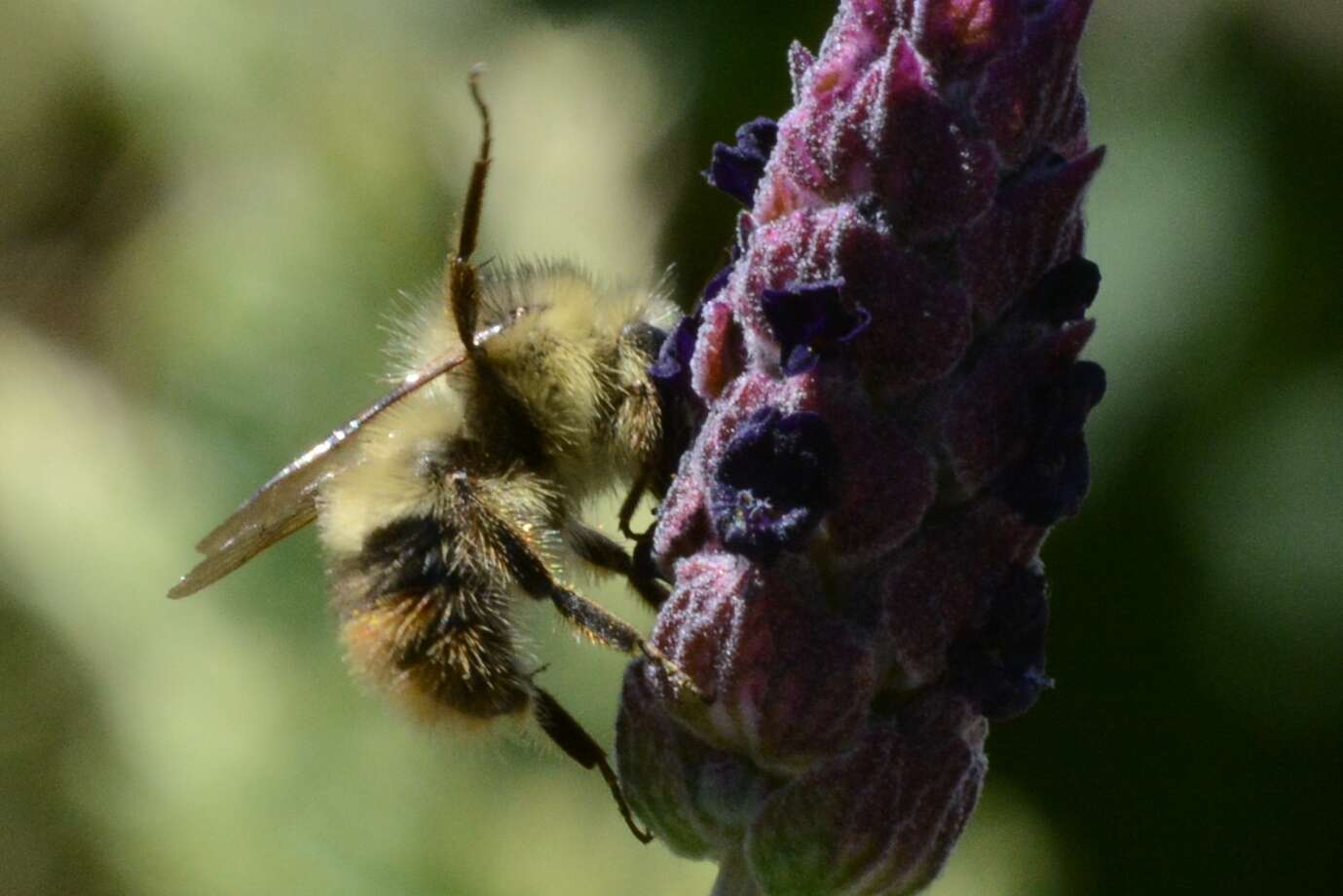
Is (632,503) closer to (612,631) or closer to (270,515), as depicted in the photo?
(612,631)

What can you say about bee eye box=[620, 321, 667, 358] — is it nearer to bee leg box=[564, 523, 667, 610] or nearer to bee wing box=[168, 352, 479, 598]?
bee leg box=[564, 523, 667, 610]

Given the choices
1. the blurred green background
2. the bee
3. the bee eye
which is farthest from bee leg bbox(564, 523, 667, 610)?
the blurred green background

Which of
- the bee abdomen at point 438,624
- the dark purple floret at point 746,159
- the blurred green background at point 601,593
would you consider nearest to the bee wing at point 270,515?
the bee abdomen at point 438,624

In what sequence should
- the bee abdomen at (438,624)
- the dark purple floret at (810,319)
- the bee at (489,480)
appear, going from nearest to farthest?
the dark purple floret at (810,319) < the bee at (489,480) < the bee abdomen at (438,624)

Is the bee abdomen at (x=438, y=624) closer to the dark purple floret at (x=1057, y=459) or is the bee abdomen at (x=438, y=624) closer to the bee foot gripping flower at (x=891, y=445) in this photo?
the bee foot gripping flower at (x=891, y=445)

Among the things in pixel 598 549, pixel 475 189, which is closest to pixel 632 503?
pixel 598 549

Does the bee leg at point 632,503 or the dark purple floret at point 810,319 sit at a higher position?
the dark purple floret at point 810,319

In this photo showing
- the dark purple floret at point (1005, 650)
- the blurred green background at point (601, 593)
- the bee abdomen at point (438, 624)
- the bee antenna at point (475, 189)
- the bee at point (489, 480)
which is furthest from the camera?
the blurred green background at point (601, 593)
